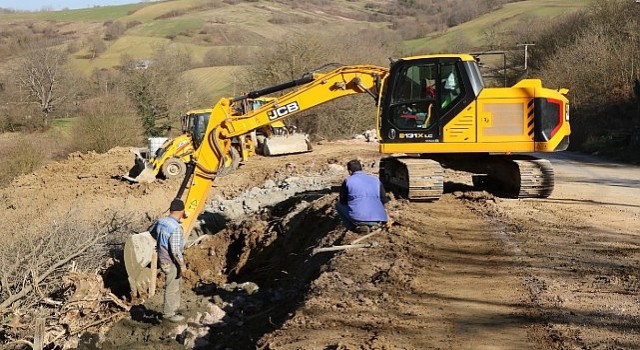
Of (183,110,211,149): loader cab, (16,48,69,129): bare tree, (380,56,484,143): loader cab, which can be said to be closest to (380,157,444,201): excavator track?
(380,56,484,143): loader cab

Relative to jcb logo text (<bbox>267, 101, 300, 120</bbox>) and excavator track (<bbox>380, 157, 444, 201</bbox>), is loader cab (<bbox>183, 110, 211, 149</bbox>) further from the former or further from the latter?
excavator track (<bbox>380, 157, 444, 201</bbox>)

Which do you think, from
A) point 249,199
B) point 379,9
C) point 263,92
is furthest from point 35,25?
point 263,92

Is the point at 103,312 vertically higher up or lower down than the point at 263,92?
lower down

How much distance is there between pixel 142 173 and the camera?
68.4ft

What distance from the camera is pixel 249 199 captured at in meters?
16.3

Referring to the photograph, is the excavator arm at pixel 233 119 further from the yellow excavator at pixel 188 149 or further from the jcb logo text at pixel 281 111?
the yellow excavator at pixel 188 149

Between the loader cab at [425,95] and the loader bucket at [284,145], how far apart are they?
13.5 meters

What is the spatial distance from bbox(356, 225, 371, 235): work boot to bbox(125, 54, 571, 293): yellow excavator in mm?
1930

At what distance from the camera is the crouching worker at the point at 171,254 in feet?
26.6

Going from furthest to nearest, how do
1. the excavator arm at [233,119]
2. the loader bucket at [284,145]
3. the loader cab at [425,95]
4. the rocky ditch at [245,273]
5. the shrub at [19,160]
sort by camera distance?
the shrub at [19,160] → the loader bucket at [284,145] → the loader cab at [425,95] → the excavator arm at [233,119] → the rocky ditch at [245,273]

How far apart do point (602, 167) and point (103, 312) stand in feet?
49.9

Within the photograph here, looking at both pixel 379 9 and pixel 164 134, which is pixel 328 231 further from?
pixel 379 9

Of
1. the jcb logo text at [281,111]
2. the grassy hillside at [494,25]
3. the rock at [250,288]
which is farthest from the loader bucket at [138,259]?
the grassy hillside at [494,25]

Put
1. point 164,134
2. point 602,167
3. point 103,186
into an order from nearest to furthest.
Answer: point 602,167 < point 103,186 < point 164,134
